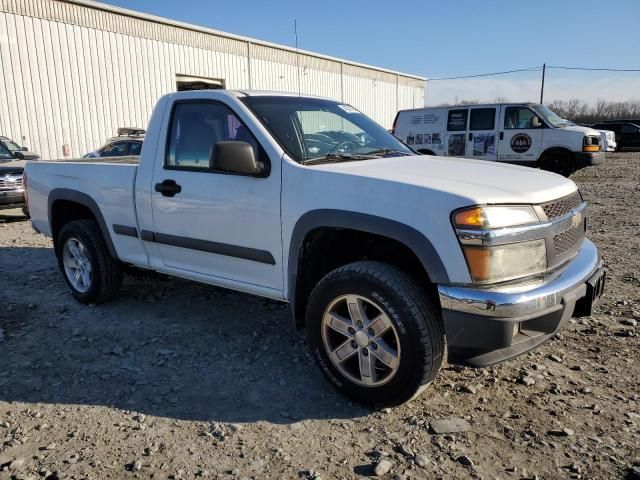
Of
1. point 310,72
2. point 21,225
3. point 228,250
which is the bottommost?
point 21,225

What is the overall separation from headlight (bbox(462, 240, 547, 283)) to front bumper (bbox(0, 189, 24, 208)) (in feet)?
31.1

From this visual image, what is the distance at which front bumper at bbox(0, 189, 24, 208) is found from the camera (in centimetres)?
959

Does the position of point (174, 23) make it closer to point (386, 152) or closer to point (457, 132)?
point (457, 132)

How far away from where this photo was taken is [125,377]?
3557 millimetres

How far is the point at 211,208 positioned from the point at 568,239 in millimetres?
2320

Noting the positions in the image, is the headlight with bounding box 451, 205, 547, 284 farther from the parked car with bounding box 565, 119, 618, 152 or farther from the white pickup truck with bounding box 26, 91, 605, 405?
the parked car with bounding box 565, 119, 618, 152

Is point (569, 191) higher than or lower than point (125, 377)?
higher

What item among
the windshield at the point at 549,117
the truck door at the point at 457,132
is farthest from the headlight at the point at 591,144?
the truck door at the point at 457,132

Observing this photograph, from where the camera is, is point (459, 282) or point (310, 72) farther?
point (310, 72)

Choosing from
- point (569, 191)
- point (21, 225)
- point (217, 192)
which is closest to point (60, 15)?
point (21, 225)

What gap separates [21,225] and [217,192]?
25.7 ft

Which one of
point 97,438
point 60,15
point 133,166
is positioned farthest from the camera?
point 60,15

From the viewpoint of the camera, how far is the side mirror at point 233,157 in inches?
129

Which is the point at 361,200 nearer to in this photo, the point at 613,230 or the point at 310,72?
the point at 613,230
